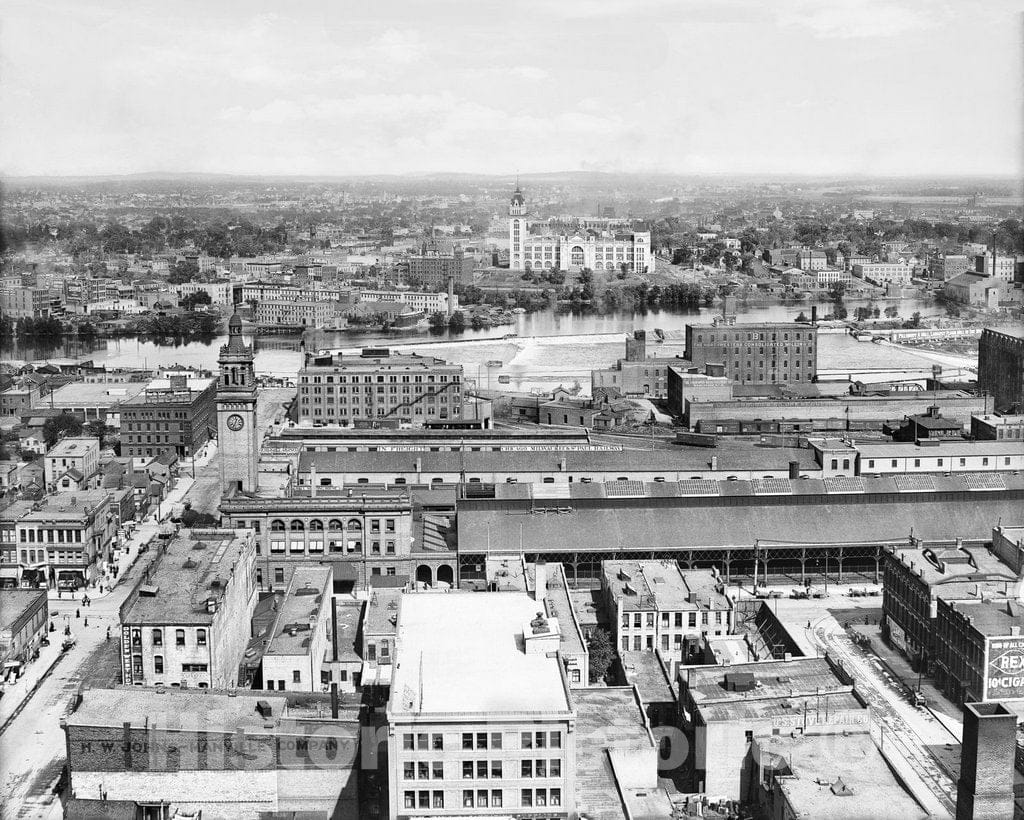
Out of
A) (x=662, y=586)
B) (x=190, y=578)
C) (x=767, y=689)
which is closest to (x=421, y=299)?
(x=662, y=586)

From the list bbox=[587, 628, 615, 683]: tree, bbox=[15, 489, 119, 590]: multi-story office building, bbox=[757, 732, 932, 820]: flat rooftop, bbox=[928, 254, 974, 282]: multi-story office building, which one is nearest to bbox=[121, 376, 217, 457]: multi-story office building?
bbox=[15, 489, 119, 590]: multi-story office building

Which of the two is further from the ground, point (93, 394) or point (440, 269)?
point (440, 269)

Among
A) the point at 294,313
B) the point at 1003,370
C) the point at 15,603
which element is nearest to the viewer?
the point at 15,603

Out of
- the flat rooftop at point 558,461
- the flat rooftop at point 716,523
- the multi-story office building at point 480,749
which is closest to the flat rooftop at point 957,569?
the flat rooftop at point 716,523

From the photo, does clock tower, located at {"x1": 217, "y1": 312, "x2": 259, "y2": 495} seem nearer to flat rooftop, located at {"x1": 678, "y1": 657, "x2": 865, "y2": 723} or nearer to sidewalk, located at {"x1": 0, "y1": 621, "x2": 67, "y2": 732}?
sidewalk, located at {"x1": 0, "y1": 621, "x2": 67, "y2": 732}

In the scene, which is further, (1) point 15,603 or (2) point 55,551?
(2) point 55,551

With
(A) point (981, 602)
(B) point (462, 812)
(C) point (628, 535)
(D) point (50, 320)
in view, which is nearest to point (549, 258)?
(D) point (50, 320)

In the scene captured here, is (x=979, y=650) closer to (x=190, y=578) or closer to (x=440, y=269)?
(x=190, y=578)
